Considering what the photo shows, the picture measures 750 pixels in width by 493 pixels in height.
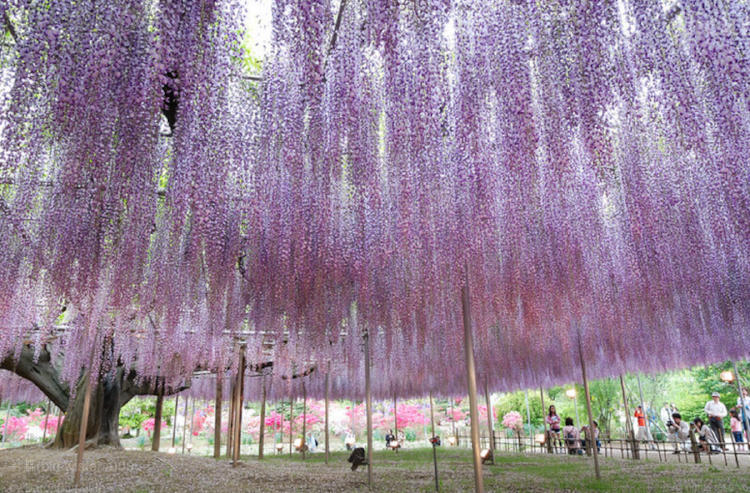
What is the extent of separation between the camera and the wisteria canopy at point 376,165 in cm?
296

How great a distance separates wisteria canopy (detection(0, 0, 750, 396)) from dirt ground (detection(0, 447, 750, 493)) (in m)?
2.16

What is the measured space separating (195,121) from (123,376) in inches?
396

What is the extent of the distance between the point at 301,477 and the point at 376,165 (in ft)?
19.7

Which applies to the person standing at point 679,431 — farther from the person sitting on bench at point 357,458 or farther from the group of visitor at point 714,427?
the person sitting on bench at point 357,458

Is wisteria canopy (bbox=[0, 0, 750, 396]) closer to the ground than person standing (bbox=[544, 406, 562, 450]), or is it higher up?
higher up

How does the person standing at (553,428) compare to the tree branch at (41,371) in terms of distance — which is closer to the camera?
the tree branch at (41,371)

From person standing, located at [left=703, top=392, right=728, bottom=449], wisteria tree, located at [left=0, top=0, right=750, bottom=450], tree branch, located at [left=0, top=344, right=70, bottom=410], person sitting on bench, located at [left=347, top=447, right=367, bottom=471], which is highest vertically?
wisteria tree, located at [left=0, top=0, right=750, bottom=450]

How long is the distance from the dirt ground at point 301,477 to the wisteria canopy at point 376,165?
7.09ft

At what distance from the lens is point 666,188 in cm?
560

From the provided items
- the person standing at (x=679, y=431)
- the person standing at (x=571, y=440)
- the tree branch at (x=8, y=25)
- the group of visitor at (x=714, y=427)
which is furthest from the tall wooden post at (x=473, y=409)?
the person standing at (x=571, y=440)

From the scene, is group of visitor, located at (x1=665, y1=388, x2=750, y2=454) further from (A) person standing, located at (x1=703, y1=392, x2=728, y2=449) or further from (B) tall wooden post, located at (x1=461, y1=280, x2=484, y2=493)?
(B) tall wooden post, located at (x1=461, y1=280, x2=484, y2=493)

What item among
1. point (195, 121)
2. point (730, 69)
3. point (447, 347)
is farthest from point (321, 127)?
point (447, 347)

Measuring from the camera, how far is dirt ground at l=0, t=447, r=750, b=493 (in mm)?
6242

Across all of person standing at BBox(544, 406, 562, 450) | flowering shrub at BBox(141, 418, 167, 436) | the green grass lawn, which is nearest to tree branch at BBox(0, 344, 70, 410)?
the green grass lawn
